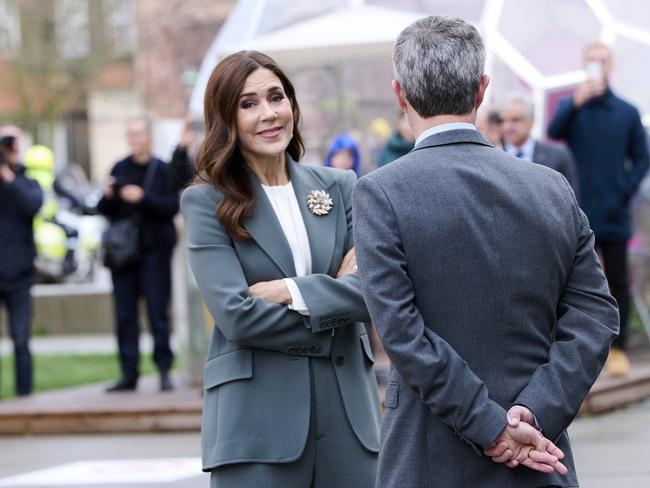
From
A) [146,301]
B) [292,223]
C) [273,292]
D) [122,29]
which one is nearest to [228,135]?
[292,223]

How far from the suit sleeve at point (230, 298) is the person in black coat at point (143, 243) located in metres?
5.77

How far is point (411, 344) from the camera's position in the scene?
9.75 feet

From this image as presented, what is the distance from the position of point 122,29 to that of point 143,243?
112 ft

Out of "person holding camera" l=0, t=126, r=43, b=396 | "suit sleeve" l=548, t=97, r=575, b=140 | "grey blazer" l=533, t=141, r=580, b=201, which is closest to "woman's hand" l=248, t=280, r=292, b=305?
"grey blazer" l=533, t=141, r=580, b=201

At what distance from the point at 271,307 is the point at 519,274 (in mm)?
903

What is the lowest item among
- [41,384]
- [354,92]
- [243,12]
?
[41,384]

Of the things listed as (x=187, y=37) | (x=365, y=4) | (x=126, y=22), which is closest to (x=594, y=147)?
(x=365, y=4)

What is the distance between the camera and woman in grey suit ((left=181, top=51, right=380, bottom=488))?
3717mm

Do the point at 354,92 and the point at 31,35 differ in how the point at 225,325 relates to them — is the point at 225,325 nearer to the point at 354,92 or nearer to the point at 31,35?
the point at 354,92

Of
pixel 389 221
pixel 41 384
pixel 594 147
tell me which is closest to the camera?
pixel 389 221

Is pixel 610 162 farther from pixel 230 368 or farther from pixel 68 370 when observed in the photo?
pixel 68 370

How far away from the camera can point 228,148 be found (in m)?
3.89

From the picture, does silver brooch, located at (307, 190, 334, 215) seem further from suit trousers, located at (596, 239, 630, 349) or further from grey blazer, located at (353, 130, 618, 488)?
suit trousers, located at (596, 239, 630, 349)

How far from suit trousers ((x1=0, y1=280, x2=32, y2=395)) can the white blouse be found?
6.65 m
